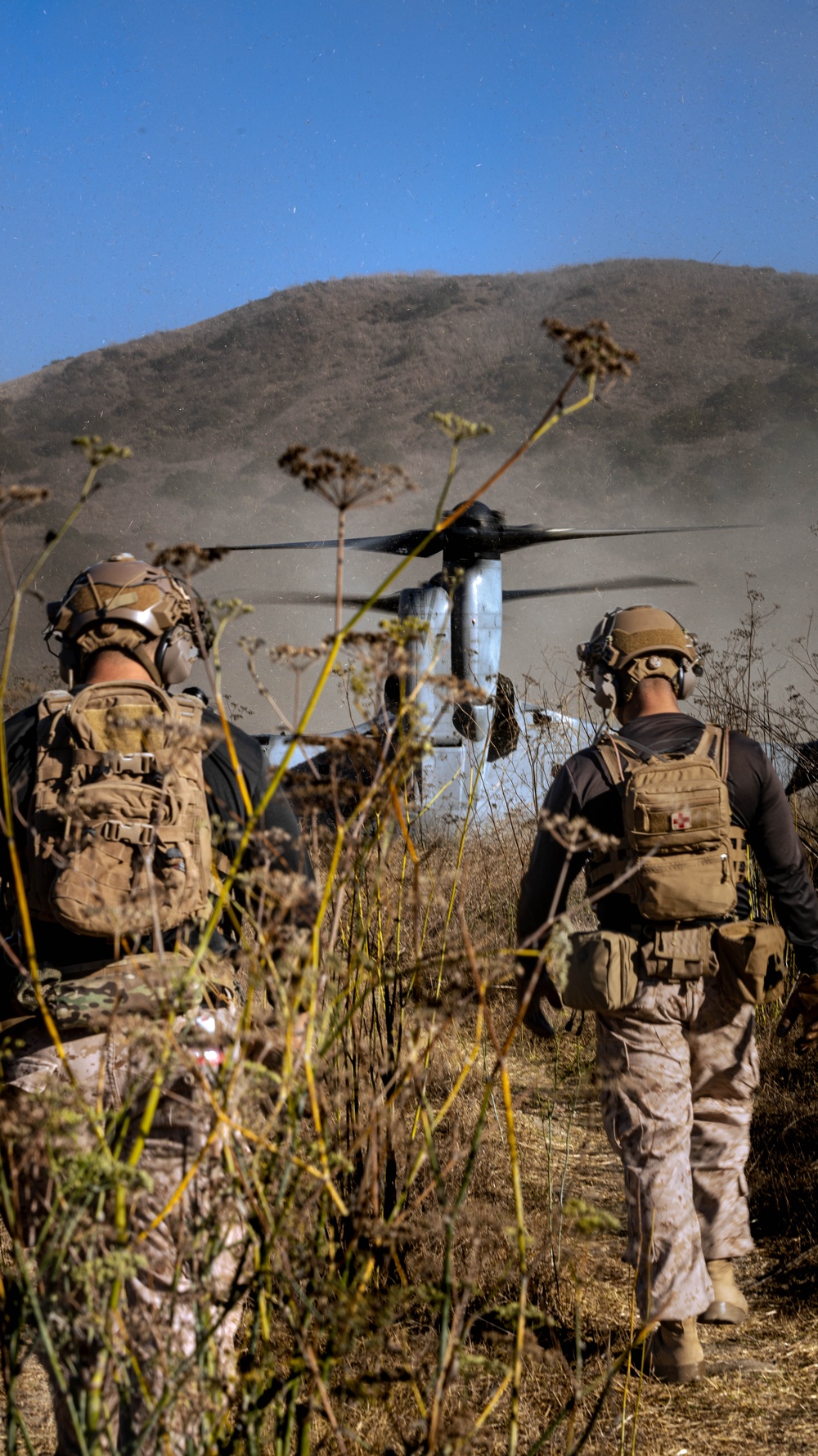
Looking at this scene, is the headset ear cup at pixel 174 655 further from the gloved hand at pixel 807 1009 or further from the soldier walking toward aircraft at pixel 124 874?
the gloved hand at pixel 807 1009

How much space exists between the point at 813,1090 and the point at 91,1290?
4141 mm

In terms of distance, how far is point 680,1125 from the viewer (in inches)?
115

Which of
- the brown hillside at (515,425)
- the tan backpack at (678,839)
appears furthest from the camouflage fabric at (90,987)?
the brown hillside at (515,425)

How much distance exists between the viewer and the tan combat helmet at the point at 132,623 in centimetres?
263

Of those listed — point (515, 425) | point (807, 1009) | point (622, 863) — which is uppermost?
point (515, 425)

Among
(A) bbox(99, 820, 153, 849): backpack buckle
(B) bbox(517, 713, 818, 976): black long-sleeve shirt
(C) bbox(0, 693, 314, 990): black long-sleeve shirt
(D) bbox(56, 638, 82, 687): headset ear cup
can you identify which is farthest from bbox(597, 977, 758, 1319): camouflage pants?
(D) bbox(56, 638, 82, 687): headset ear cup

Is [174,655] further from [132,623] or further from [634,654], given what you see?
[634,654]

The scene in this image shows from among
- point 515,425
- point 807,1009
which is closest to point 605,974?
point 807,1009

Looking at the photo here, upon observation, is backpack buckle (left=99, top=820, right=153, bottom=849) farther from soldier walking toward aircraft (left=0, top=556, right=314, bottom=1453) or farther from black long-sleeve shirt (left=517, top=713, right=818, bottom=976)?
black long-sleeve shirt (left=517, top=713, right=818, bottom=976)

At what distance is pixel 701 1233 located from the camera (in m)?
3.06

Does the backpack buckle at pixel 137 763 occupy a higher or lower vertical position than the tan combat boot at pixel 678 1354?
higher

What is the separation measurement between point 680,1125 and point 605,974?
0.44m

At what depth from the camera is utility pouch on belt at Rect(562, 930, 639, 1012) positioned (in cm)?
289

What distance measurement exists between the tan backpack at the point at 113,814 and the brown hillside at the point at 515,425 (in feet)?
175
